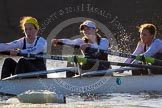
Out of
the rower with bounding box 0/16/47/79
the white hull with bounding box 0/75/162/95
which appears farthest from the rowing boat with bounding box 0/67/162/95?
the rower with bounding box 0/16/47/79

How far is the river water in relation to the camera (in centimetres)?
1033

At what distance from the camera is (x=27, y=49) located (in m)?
12.1

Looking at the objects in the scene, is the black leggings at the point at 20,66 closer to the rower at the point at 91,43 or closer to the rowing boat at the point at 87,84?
the rowing boat at the point at 87,84

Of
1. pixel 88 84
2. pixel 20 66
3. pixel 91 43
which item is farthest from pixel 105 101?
pixel 20 66

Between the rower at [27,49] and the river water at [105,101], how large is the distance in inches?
35.9

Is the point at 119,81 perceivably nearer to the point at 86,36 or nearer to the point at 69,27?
the point at 86,36

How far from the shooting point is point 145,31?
12492 millimetres

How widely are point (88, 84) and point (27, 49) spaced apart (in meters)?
1.49

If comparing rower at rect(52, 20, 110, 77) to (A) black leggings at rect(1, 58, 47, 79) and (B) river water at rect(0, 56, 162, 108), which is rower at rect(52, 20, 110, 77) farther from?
(B) river water at rect(0, 56, 162, 108)

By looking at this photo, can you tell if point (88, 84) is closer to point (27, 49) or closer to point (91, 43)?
point (91, 43)

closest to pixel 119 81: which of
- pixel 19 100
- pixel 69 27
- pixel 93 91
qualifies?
pixel 93 91

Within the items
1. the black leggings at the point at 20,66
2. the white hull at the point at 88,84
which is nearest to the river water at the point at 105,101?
the white hull at the point at 88,84

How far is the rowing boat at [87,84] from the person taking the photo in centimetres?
1142

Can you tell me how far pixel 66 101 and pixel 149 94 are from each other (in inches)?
71.1
